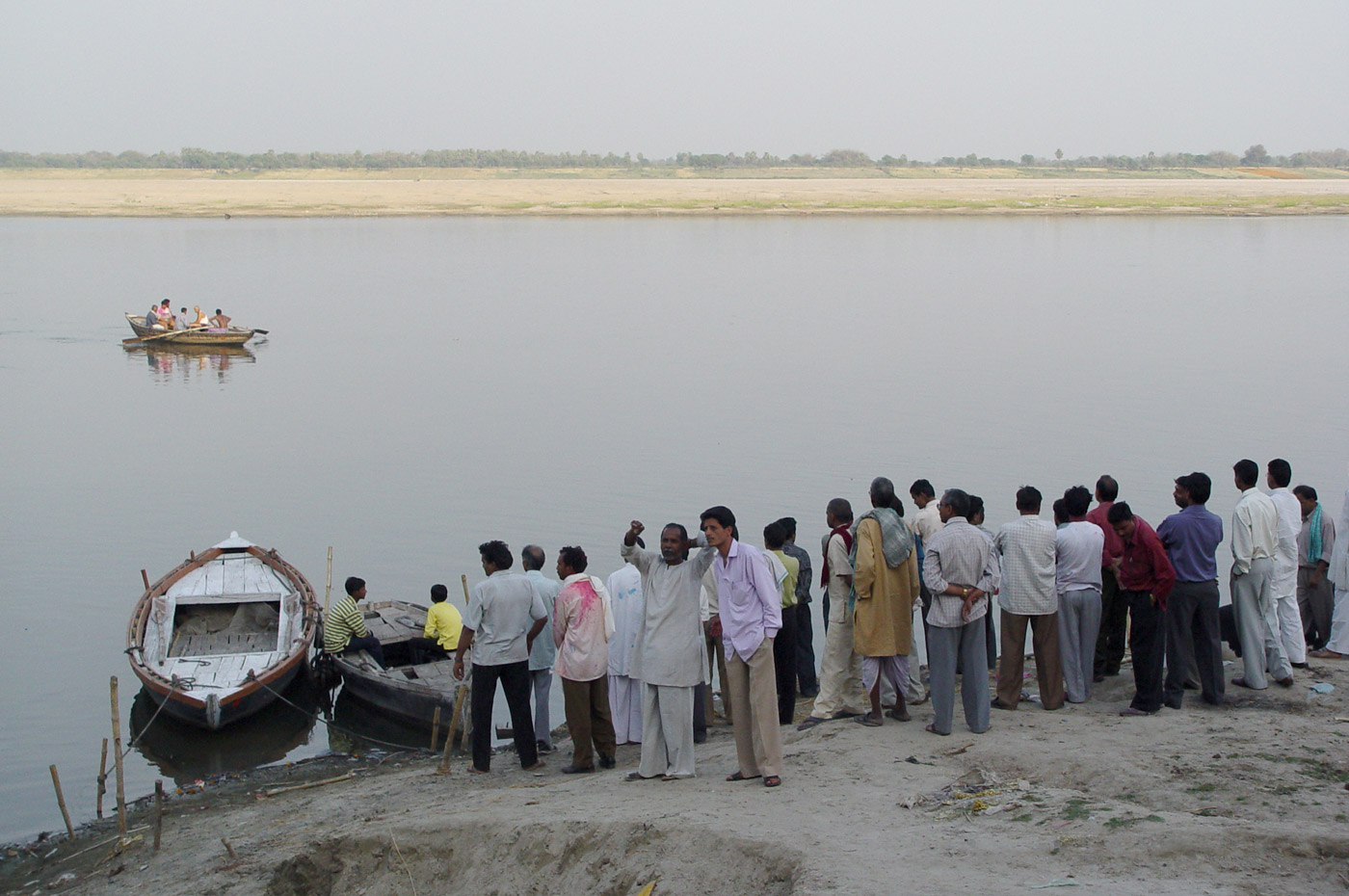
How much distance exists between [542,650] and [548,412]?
17.7m

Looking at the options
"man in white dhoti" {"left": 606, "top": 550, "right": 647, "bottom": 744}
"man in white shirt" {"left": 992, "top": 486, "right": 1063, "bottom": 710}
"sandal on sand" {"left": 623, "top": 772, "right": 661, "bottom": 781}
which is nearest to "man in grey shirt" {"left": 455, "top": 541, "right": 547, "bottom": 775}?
"man in white dhoti" {"left": 606, "top": 550, "right": 647, "bottom": 744}

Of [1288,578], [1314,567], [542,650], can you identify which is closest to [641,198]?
[1314,567]

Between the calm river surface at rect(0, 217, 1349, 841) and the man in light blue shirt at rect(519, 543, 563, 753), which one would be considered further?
the calm river surface at rect(0, 217, 1349, 841)

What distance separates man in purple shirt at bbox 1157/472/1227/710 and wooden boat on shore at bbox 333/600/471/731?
564 cm

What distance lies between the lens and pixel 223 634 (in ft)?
41.7

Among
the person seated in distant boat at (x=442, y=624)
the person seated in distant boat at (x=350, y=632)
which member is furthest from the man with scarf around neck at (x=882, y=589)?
the person seated in distant boat at (x=350, y=632)

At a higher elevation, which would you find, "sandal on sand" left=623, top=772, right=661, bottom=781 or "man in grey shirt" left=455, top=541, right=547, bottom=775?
"man in grey shirt" left=455, top=541, right=547, bottom=775

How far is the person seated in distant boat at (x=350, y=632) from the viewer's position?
1191 centimetres

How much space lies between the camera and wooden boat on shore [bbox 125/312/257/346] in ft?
116

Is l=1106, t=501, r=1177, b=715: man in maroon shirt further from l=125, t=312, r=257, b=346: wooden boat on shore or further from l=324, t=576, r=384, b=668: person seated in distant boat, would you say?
l=125, t=312, r=257, b=346: wooden boat on shore

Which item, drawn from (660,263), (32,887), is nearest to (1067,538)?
(32,887)

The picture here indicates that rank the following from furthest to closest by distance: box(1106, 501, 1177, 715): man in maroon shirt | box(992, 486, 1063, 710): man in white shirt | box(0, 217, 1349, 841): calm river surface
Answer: box(0, 217, 1349, 841): calm river surface → box(992, 486, 1063, 710): man in white shirt → box(1106, 501, 1177, 715): man in maroon shirt

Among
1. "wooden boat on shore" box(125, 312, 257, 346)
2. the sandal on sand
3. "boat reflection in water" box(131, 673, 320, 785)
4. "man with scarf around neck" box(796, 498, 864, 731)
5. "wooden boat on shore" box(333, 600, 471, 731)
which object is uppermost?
"wooden boat on shore" box(125, 312, 257, 346)

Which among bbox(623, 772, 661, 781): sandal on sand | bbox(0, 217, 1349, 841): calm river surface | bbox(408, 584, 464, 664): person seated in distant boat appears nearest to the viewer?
bbox(623, 772, 661, 781): sandal on sand
